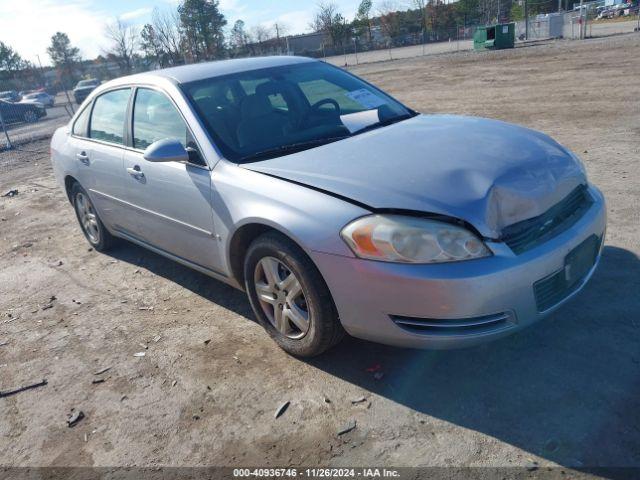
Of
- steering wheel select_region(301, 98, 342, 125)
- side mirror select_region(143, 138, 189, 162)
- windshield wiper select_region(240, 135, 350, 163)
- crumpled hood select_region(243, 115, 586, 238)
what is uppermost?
steering wheel select_region(301, 98, 342, 125)

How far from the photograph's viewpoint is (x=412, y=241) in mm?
2576

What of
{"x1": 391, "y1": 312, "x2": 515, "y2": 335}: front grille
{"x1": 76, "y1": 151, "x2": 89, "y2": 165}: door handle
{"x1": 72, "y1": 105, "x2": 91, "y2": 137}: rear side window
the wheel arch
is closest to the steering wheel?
the wheel arch

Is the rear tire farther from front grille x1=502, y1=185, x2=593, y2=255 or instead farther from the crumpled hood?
front grille x1=502, y1=185, x2=593, y2=255

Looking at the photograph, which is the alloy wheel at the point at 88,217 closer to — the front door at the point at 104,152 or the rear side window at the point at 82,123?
the front door at the point at 104,152

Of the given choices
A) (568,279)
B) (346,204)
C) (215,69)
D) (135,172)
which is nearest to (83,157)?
(135,172)

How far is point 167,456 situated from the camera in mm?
2691

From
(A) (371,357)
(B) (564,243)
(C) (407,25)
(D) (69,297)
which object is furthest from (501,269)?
(C) (407,25)

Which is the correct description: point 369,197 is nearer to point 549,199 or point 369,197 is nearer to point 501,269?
point 501,269

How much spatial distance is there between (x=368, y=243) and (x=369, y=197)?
245 mm

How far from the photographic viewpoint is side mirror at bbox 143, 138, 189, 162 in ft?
11.2

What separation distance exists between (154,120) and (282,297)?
5.89 ft

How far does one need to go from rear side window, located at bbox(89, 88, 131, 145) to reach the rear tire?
27.3 inches

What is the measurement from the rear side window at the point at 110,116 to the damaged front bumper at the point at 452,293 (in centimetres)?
254

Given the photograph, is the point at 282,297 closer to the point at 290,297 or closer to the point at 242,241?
the point at 290,297
